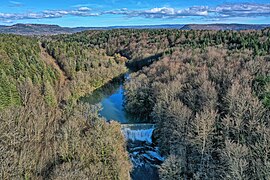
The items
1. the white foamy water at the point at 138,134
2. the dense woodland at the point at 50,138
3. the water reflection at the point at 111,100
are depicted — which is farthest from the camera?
the water reflection at the point at 111,100

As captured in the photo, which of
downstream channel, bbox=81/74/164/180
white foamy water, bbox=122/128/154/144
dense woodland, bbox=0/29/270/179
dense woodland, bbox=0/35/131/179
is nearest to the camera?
dense woodland, bbox=0/35/131/179

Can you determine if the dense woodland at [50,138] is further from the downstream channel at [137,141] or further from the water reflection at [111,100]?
the water reflection at [111,100]

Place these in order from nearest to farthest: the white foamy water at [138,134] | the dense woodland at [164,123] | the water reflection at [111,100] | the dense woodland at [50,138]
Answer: the dense woodland at [50,138] → the dense woodland at [164,123] → the white foamy water at [138,134] → the water reflection at [111,100]

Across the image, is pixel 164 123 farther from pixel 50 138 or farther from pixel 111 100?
pixel 111 100

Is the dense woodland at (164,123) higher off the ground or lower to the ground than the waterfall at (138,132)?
higher

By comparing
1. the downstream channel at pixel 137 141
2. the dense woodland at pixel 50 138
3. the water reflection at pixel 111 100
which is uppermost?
the dense woodland at pixel 50 138

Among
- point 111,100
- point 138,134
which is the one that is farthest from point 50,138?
point 111,100

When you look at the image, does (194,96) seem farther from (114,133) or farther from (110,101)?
(110,101)

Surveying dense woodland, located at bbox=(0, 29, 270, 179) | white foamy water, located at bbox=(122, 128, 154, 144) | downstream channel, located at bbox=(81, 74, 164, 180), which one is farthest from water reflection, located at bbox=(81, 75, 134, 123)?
white foamy water, located at bbox=(122, 128, 154, 144)

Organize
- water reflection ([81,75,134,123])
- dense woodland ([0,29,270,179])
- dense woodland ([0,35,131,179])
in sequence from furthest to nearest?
water reflection ([81,75,134,123]) → dense woodland ([0,29,270,179]) → dense woodland ([0,35,131,179])

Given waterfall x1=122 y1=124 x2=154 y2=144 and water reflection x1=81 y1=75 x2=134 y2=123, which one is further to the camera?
water reflection x1=81 y1=75 x2=134 y2=123

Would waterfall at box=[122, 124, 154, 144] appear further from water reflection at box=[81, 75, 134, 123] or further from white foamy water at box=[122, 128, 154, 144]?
water reflection at box=[81, 75, 134, 123]

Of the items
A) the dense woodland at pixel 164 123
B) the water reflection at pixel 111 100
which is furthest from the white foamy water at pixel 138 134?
the water reflection at pixel 111 100

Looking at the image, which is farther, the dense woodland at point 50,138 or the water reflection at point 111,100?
the water reflection at point 111,100
